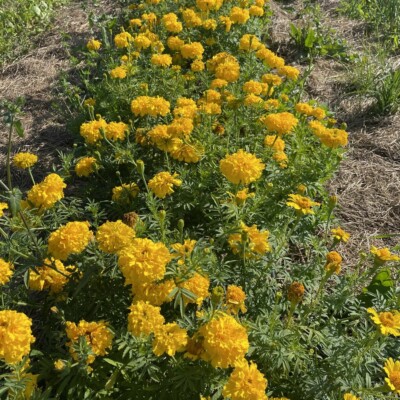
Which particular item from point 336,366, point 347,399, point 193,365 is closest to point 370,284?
point 336,366

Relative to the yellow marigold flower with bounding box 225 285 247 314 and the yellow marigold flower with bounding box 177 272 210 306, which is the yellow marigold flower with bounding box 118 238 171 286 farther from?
the yellow marigold flower with bounding box 225 285 247 314

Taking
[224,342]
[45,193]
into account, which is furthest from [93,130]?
[224,342]

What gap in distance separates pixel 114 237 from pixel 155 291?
28cm

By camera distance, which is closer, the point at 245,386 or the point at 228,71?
the point at 245,386

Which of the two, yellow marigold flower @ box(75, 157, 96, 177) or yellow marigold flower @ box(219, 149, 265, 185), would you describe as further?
yellow marigold flower @ box(75, 157, 96, 177)

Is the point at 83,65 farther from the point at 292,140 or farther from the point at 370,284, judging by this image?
Result: the point at 370,284

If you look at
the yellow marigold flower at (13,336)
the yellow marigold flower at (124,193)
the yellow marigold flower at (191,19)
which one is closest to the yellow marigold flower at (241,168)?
the yellow marigold flower at (124,193)

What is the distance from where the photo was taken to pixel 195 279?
Result: 1736 mm

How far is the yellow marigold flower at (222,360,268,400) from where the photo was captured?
143cm

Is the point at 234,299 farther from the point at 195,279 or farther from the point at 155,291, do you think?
the point at 155,291

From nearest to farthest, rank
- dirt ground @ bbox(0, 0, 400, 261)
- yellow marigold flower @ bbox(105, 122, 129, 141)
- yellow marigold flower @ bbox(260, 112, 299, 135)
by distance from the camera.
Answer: yellow marigold flower @ bbox(260, 112, 299, 135) < yellow marigold flower @ bbox(105, 122, 129, 141) < dirt ground @ bbox(0, 0, 400, 261)

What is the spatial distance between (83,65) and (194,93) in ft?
5.11

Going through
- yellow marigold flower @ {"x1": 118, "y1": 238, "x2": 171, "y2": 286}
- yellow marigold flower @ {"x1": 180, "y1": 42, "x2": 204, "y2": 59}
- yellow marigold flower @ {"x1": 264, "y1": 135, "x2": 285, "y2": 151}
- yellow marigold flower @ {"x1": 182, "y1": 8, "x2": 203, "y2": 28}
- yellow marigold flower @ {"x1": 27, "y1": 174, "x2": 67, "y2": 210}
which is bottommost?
yellow marigold flower @ {"x1": 264, "y1": 135, "x2": 285, "y2": 151}

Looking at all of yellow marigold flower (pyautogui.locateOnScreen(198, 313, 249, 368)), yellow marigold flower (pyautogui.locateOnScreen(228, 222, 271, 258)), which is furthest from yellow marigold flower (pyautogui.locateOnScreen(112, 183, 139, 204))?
yellow marigold flower (pyautogui.locateOnScreen(198, 313, 249, 368))
